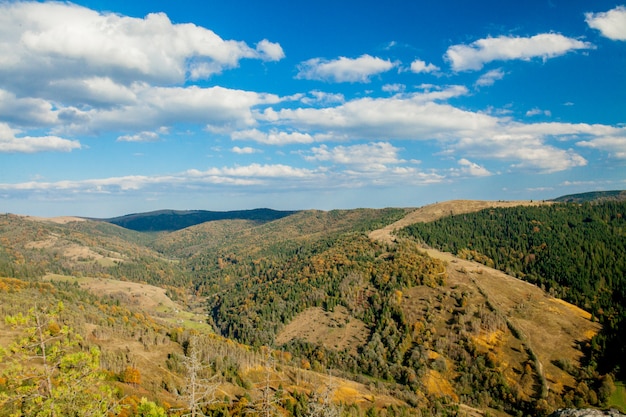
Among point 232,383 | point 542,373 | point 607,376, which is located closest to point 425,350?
point 542,373

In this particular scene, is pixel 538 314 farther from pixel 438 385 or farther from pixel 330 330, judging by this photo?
pixel 330 330

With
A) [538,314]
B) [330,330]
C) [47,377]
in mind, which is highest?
[47,377]

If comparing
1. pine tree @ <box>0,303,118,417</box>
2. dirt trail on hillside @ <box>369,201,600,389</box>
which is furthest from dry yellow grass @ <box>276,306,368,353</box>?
pine tree @ <box>0,303,118,417</box>

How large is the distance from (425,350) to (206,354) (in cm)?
8628

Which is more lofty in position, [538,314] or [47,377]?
[47,377]

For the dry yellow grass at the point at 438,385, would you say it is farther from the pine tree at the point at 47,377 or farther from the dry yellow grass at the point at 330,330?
the pine tree at the point at 47,377

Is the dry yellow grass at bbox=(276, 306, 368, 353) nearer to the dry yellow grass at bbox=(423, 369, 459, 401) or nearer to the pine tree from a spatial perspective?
the dry yellow grass at bbox=(423, 369, 459, 401)

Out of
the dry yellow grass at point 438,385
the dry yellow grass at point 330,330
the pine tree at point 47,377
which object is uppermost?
the pine tree at point 47,377

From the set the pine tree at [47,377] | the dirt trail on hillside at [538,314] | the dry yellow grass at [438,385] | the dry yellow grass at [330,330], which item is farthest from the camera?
the dry yellow grass at [330,330]

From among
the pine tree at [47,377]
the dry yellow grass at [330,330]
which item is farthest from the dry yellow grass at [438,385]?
the pine tree at [47,377]

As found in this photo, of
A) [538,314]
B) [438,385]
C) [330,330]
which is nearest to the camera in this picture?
[438,385]

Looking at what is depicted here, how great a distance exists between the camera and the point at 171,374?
95312mm

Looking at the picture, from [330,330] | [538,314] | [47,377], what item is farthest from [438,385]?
[47,377]

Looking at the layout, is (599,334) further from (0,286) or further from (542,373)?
(0,286)
